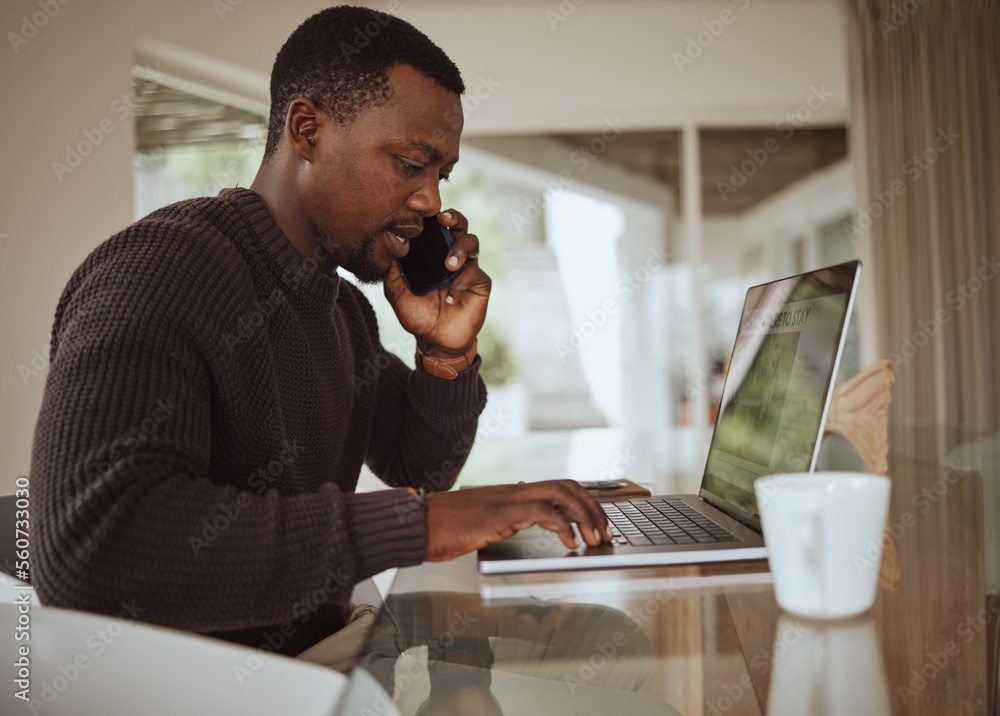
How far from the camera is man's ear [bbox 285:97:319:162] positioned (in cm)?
110

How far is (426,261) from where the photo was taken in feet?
4.45

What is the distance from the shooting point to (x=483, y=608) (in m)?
0.76
